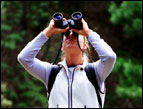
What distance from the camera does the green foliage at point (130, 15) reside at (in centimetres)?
623

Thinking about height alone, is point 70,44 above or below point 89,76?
above

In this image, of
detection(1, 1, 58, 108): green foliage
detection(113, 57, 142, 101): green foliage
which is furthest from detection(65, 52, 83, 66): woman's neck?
detection(1, 1, 58, 108): green foliage

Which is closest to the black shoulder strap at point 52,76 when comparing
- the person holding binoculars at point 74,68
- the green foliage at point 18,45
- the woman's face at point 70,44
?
the person holding binoculars at point 74,68

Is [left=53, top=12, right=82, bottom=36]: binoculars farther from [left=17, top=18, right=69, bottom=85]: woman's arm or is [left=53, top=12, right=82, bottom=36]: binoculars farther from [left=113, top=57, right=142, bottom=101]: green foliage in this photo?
[left=113, top=57, right=142, bottom=101]: green foliage

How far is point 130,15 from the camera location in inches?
249

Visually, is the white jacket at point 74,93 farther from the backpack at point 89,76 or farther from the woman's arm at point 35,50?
the woman's arm at point 35,50

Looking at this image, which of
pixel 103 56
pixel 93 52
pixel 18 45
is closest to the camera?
pixel 103 56

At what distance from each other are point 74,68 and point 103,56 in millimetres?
239

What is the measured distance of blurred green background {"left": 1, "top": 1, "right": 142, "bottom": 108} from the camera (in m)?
6.43

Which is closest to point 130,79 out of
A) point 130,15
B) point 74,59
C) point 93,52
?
point 130,15

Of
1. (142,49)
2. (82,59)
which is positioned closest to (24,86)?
(142,49)

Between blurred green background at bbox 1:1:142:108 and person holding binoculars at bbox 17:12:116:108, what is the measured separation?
413 cm

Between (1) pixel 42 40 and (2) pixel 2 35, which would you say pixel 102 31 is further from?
(1) pixel 42 40

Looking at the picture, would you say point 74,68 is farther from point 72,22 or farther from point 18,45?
point 18,45
